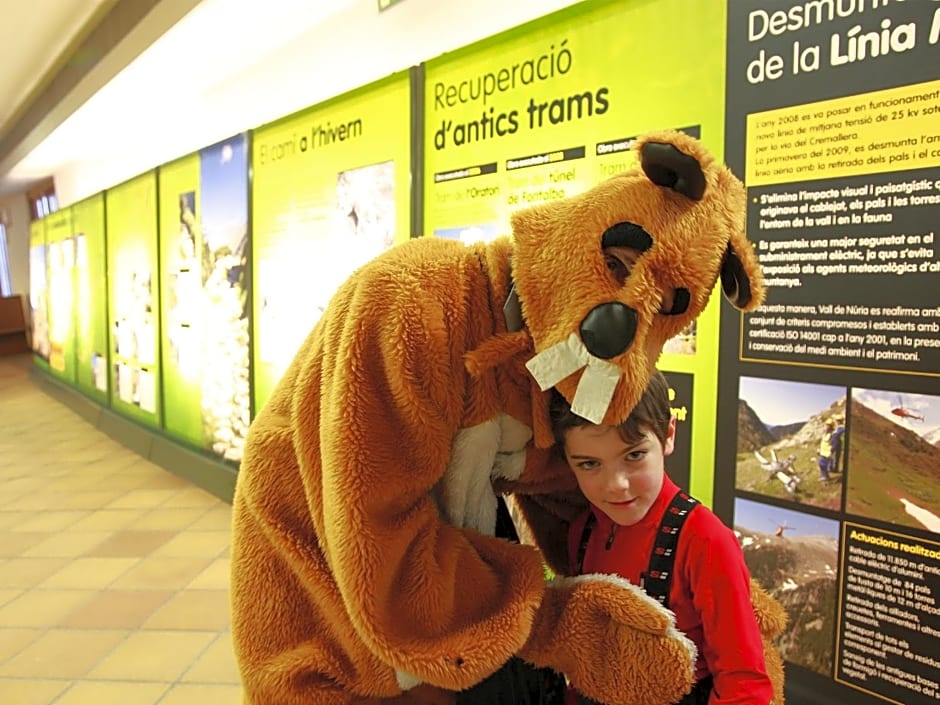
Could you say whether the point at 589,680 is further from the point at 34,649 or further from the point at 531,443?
the point at 34,649

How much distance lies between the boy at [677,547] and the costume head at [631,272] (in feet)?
0.66

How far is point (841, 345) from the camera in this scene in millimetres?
1674

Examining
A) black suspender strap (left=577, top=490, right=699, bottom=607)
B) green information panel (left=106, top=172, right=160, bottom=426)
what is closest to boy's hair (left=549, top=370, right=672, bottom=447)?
black suspender strap (left=577, top=490, right=699, bottom=607)

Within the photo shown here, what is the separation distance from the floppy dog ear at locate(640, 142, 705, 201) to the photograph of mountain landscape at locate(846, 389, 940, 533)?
1.14m

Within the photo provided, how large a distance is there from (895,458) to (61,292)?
31.9 feet

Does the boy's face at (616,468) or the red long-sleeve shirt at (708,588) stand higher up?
the boy's face at (616,468)

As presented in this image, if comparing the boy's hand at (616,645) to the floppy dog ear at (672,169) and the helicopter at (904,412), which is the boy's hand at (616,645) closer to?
the floppy dog ear at (672,169)

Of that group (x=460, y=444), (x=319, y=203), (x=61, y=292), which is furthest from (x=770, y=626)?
(x=61, y=292)

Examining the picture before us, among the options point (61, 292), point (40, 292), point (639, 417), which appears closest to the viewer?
point (639, 417)

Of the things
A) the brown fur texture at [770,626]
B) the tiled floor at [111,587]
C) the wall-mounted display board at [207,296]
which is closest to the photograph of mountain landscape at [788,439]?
the brown fur texture at [770,626]

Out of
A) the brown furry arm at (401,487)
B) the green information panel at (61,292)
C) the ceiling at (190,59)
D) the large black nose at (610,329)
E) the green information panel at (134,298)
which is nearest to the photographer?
the large black nose at (610,329)

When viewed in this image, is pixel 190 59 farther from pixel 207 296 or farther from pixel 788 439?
pixel 788 439

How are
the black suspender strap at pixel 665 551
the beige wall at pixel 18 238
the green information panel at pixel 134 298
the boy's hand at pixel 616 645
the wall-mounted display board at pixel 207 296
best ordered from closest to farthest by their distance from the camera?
the boy's hand at pixel 616 645, the black suspender strap at pixel 665 551, the wall-mounted display board at pixel 207 296, the green information panel at pixel 134 298, the beige wall at pixel 18 238

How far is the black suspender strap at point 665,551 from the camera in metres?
1.08
